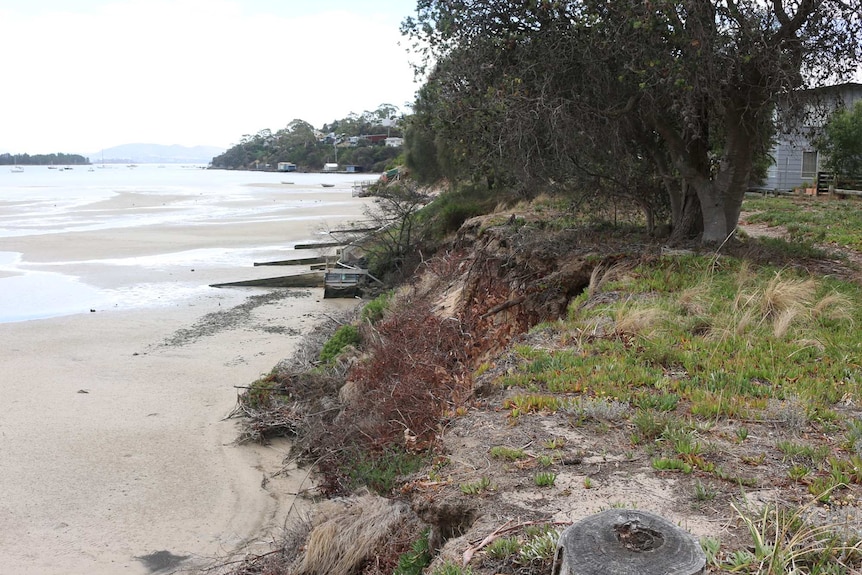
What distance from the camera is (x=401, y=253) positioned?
85.0 feet

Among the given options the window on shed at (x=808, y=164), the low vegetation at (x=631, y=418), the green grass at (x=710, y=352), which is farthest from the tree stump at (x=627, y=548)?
the window on shed at (x=808, y=164)

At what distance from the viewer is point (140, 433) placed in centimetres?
1208

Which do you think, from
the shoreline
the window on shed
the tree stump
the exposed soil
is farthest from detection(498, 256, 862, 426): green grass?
the window on shed

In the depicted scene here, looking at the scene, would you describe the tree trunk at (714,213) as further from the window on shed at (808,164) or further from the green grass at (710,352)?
the window on shed at (808,164)

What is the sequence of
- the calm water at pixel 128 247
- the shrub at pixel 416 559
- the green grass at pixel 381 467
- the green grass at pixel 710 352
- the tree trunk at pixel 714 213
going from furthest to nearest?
the calm water at pixel 128 247, the tree trunk at pixel 714 213, the green grass at pixel 381 467, the green grass at pixel 710 352, the shrub at pixel 416 559

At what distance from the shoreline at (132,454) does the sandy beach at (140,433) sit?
0.08 feet

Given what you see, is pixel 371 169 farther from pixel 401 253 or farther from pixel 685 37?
pixel 685 37

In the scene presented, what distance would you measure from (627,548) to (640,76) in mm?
9861

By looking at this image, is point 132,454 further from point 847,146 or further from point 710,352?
point 847,146

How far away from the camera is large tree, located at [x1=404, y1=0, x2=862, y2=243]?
36.0 ft

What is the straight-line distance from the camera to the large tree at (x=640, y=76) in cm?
1098

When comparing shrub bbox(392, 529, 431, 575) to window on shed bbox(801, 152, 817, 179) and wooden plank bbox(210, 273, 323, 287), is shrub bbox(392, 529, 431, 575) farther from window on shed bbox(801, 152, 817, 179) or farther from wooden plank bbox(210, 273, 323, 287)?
window on shed bbox(801, 152, 817, 179)

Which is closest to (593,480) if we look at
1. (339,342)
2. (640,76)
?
(640,76)

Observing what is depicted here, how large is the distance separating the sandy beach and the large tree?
6907mm
